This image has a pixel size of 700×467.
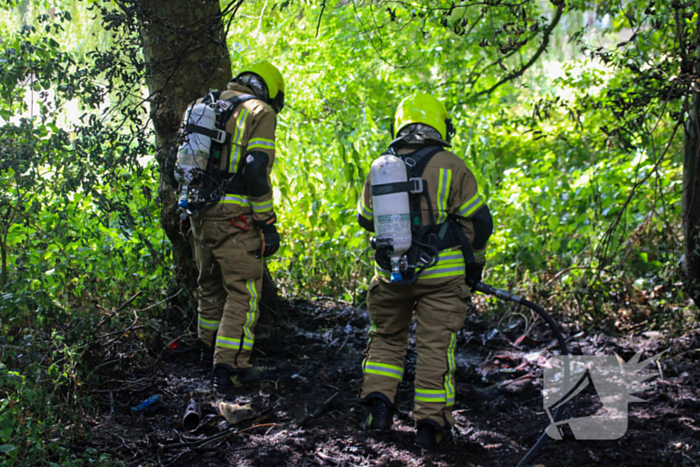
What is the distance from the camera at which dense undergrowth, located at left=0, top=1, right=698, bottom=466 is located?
2.74 metres

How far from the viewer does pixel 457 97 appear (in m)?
5.22

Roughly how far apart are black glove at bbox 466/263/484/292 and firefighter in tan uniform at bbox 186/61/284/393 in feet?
4.32

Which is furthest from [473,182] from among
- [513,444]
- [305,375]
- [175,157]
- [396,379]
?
[175,157]

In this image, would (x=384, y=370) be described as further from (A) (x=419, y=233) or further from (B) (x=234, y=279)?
(B) (x=234, y=279)

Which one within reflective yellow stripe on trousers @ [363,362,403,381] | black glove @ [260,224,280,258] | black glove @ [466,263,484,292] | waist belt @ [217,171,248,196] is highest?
waist belt @ [217,171,248,196]

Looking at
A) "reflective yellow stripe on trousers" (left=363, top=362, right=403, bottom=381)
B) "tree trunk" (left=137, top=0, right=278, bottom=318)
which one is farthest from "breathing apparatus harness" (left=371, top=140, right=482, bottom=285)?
"tree trunk" (left=137, top=0, right=278, bottom=318)

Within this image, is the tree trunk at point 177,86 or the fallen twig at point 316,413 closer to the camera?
the fallen twig at point 316,413

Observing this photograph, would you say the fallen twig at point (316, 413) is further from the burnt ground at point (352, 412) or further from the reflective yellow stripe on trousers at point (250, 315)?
the reflective yellow stripe on trousers at point (250, 315)

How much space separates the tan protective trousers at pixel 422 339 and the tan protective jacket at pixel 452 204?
67 millimetres

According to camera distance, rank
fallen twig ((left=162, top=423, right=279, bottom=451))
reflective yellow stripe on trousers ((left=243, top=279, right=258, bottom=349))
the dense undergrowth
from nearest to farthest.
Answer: fallen twig ((left=162, top=423, right=279, bottom=451)), the dense undergrowth, reflective yellow stripe on trousers ((left=243, top=279, right=258, bottom=349))

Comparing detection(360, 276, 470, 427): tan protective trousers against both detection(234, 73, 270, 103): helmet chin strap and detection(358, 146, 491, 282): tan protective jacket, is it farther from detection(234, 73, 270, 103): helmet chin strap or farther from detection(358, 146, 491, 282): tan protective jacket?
detection(234, 73, 270, 103): helmet chin strap

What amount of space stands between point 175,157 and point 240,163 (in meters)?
0.45

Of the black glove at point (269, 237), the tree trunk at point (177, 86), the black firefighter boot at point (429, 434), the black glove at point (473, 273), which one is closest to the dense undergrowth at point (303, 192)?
the tree trunk at point (177, 86)

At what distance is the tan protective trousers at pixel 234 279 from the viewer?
11.5 feet
